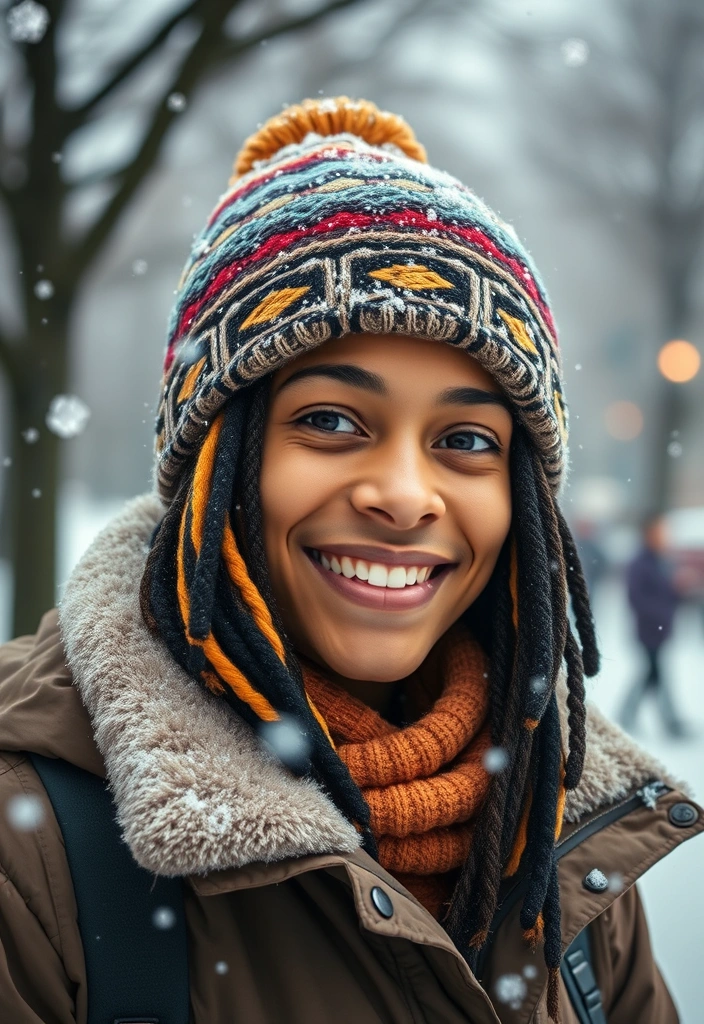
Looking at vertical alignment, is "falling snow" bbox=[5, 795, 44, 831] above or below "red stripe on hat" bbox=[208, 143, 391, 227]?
below

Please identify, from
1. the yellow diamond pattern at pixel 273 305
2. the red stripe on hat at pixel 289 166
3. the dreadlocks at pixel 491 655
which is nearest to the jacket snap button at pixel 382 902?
the dreadlocks at pixel 491 655

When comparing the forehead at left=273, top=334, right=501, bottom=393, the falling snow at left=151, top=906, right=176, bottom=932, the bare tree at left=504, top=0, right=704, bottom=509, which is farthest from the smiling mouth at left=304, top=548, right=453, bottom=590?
the bare tree at left=504, top=0, right=704, bottom=509

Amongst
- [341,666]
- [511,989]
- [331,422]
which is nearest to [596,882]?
[511,989]

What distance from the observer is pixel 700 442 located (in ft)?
63.8

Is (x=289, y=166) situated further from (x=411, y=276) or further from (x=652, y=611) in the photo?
(x=652, y=611)

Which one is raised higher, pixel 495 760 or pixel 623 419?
pixel 623 419

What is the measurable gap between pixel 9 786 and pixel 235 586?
1.65 ft

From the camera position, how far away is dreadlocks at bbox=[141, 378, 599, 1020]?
1.65 meters

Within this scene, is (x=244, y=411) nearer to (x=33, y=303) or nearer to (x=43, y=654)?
(x=43, y=654)

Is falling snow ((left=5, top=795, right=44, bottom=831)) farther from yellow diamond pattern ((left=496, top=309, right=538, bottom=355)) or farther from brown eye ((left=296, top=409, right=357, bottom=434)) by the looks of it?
yellow diamond pattern ((left=496, top=309, right=538, bottom=355))

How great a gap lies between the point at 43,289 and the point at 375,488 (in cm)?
302

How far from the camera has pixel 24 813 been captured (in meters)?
1.47

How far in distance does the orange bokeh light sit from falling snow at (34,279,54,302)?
9.99 m

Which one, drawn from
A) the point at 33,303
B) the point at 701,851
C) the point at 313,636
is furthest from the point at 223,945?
the point at 701,851
